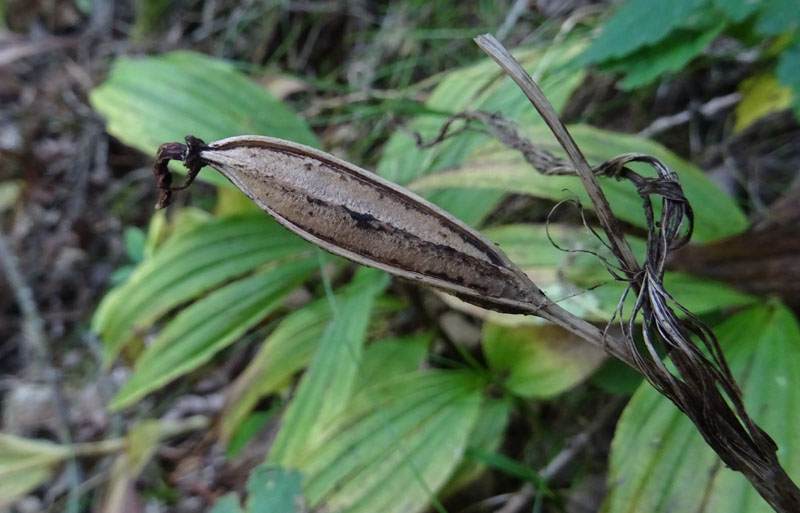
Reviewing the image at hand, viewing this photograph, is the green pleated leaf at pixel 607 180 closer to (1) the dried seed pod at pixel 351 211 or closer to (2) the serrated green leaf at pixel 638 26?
(2) the serrated green leaf at pixel 638 26

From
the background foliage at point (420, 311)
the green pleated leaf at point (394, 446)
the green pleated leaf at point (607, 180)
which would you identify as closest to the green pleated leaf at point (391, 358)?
the background foliage at point (420, 311)

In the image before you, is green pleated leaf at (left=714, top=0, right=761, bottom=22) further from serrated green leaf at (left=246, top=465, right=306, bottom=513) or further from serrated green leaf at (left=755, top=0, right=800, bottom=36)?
serrated green leaf at (left=246, top=465, right=306, bottom=513)

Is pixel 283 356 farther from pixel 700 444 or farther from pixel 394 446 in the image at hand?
pixel 700 444

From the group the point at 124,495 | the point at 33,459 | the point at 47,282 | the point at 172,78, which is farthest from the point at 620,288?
the point at 47,282

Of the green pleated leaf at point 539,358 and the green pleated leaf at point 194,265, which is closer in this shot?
the green pleated leaf at point 539,358

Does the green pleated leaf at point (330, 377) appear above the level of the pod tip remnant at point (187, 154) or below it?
above

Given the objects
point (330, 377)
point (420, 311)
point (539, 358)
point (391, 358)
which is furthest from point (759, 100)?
point (330, 377)

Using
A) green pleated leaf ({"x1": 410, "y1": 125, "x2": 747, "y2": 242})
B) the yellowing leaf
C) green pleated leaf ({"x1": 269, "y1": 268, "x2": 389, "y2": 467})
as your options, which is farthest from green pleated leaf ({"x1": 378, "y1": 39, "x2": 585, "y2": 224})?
the yellowing leaf
